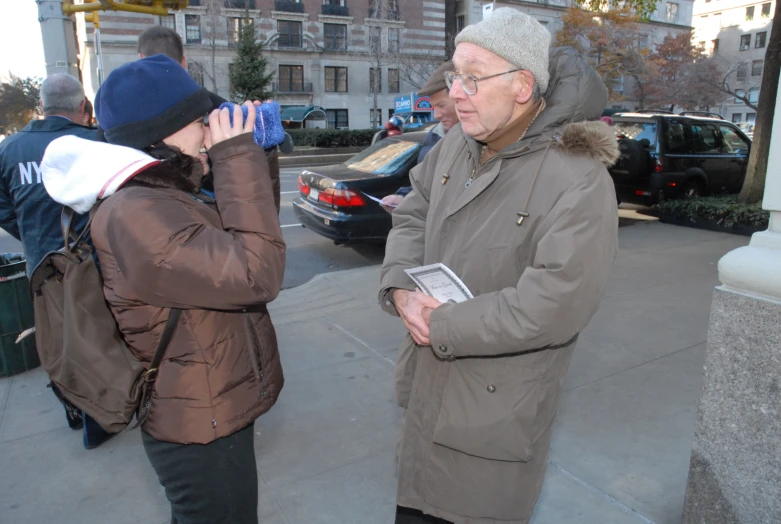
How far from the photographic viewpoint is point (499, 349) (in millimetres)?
1579

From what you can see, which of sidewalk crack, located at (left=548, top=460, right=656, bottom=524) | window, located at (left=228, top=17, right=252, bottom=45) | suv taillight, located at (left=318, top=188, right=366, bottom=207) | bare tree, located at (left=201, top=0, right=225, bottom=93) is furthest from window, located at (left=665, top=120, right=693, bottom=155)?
window, located at (left=228, top=17, right=252, bottom=45)

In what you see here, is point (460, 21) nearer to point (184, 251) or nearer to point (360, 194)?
point (360, 194)

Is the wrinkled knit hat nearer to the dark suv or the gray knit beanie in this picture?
the gray knit beanie

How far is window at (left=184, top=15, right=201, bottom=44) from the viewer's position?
3931cm

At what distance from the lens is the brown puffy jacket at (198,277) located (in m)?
1.55

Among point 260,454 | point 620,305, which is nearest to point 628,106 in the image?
point 620,305

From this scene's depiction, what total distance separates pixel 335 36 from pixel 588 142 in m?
45.3

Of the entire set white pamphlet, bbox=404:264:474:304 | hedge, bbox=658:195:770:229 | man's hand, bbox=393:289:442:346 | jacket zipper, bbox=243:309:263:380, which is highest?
white pamphlet, bbox=404:264:474:304

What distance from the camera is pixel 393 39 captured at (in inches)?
1747

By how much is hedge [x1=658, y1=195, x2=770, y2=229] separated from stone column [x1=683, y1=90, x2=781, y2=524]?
7.54 m

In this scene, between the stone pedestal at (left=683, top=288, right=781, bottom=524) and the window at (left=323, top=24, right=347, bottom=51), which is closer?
the stone pedestal at (left=683, top=288, right=781, bottom=524)

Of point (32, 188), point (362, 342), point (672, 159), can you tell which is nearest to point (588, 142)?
point (32, 188)

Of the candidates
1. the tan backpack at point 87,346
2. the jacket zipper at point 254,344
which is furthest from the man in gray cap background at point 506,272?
the tan backpack at point 87,346

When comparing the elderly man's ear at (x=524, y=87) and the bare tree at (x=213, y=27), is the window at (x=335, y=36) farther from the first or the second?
the elderly man's ear at (x=524, y=87)
